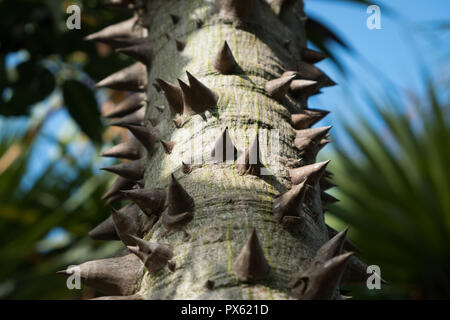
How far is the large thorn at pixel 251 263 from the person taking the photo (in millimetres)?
695

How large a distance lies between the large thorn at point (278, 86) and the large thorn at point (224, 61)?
78 millimetres

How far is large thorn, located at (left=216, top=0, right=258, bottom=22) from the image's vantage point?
3.76 feet

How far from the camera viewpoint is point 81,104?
6.93 feet

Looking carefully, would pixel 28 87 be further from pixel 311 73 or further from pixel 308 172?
pixel 308 172

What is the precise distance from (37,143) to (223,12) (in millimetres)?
3776

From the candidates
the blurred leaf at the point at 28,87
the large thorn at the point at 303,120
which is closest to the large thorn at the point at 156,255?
the large thorn at the point at 303,120

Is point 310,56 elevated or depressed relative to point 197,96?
elevated

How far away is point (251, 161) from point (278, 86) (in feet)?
0.77

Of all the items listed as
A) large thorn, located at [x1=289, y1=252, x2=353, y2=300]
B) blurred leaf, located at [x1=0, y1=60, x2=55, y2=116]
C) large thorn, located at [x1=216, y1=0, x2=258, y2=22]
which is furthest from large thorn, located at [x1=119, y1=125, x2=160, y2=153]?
blurred leaf, located at [x1=0, y1=60, x2=55, y2=116]

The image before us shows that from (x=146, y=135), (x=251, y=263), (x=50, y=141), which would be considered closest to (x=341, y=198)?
(x=50, y=141)

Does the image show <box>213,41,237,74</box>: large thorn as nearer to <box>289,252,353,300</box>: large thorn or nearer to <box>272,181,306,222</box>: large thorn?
<box>272,181,306,222</box>: large thorn

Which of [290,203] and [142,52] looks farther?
[142,52]

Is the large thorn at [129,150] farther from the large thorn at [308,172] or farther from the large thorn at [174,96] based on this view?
the large thorn at [308,172]
